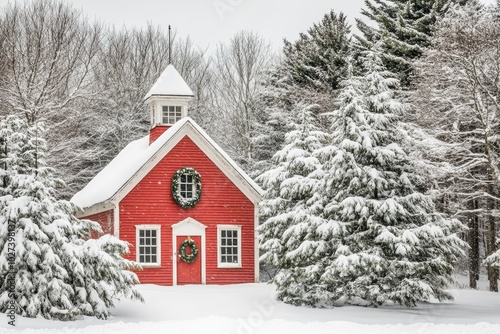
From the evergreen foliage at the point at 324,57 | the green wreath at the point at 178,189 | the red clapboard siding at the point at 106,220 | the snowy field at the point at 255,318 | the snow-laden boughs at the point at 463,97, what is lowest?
the snowy field at the point at 255,318

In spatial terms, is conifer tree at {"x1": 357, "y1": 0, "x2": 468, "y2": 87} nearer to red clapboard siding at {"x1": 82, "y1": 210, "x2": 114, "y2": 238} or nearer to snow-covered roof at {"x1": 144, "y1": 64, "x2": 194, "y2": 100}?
snow-covered roof at {"x1": 144, "y1": 64, "x2": 194, "y2": 100}

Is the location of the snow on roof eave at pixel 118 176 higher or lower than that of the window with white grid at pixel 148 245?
higher

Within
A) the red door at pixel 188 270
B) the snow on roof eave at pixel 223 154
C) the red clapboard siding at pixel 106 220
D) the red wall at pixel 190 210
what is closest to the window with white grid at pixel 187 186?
the red wall at pixel 190 210

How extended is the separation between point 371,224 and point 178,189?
32.6ft

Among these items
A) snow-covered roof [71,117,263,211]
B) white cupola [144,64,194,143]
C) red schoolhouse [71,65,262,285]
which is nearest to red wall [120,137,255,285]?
red schoolhouse [71,65,262,285]

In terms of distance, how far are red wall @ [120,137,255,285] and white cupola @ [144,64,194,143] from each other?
326 centimetres

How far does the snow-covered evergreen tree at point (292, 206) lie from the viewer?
25688mm

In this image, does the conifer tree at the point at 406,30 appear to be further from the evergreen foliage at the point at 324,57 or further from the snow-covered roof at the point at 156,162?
the snow-covered roof at the point at 156,162

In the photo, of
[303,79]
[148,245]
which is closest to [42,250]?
[148,245]

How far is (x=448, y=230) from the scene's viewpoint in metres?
25.7

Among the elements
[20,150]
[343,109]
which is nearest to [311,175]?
[343,109]

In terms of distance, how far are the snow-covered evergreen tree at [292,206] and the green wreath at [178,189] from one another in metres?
5.06

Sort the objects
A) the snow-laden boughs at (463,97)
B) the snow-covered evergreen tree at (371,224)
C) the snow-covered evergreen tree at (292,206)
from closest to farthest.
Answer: the snow-covered evergreen tree at (371,224), the snow-covered evergreen tree at (292,206), the snow-laden boughs at (463,97)

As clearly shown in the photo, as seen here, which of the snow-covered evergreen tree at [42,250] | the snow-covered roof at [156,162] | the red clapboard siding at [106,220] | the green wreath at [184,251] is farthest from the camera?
the green wreath at [184,251]
